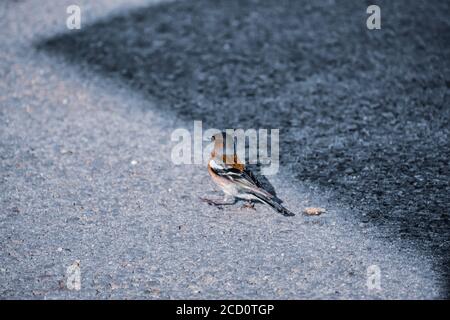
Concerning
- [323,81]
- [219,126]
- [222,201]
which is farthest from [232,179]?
[323,81]

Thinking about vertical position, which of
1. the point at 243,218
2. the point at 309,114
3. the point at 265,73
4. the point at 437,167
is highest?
the point at 265,73

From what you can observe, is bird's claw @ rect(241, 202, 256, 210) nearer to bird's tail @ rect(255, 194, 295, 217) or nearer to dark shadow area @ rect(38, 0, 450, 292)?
bird's tail @ rect(255, 194, 295, 217)

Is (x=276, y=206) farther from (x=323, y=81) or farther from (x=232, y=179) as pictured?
(x=323, y=81)

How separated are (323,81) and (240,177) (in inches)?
113

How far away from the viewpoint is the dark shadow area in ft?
19.1

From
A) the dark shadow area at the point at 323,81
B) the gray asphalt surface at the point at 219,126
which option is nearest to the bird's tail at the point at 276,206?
the gray asphalt surface at the point at 219,126

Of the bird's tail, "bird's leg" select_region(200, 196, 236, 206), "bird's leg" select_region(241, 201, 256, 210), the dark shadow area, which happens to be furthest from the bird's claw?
the dark shadow area

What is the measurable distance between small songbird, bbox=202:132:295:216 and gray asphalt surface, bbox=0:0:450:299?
0.14m
